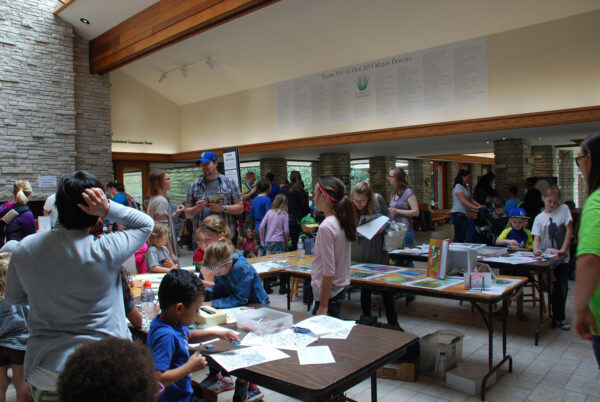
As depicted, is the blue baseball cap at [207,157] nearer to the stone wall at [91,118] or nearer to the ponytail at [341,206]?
the ponytail at [341,206]

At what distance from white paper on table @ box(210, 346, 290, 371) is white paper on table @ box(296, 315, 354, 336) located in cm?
32

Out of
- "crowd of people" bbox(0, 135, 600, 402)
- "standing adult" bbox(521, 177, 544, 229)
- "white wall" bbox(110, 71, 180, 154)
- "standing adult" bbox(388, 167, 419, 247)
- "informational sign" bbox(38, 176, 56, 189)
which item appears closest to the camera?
"crowd of people" bbox(0, 135, 600, 402)

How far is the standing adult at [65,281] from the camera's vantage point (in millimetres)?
1534

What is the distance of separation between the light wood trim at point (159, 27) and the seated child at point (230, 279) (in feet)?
15.8

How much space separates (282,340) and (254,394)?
121 cm

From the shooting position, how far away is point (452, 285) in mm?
3492

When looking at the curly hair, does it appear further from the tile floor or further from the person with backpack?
the person with backpack

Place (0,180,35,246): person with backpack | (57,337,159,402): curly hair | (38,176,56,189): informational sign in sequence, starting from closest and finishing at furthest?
(57,337,159,402): curly hair, (0,180,35,246): person with backpack, (38,176,56,189): informational sign

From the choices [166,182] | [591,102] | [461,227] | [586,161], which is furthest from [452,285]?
[591,102]

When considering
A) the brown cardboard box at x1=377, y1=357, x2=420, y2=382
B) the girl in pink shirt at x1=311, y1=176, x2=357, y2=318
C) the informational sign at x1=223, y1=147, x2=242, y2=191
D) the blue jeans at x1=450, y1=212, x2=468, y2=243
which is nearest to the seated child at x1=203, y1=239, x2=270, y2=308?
the girl in pink shirt at x1=311, y1=176, x2=357, y2=318

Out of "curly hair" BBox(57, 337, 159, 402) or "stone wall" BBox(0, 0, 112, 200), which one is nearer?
"curly hair" BBox(57, 337, 159, 402)

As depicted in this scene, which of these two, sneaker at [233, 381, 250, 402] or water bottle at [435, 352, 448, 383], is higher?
sneaker at [233, 381, 250, 402]

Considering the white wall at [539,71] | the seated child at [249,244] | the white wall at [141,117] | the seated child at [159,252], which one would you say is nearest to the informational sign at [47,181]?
the white wall at [141,117]

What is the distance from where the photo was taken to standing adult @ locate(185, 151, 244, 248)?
4.23 metres
